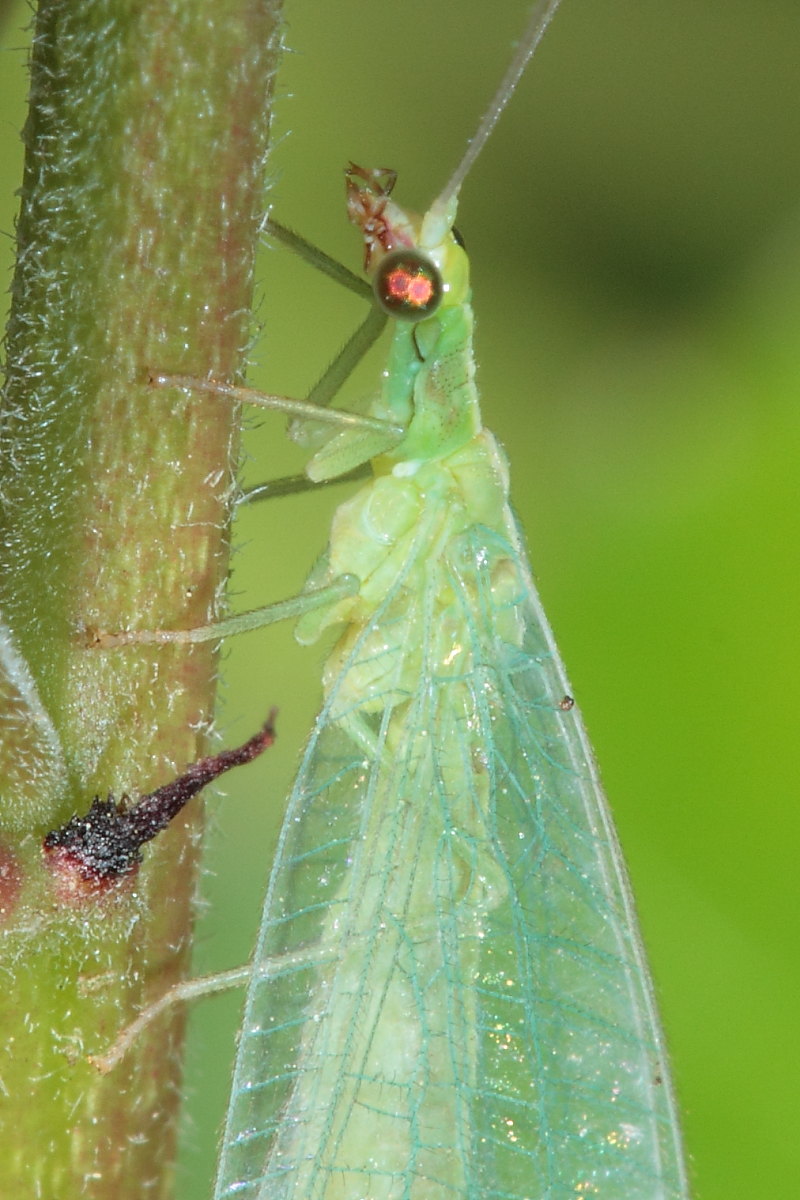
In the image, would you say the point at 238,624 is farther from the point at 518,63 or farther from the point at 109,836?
the point at 518,63

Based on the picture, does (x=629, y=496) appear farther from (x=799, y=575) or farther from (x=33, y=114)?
(x=33, y=114)

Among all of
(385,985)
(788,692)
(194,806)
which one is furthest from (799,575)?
(194,806)

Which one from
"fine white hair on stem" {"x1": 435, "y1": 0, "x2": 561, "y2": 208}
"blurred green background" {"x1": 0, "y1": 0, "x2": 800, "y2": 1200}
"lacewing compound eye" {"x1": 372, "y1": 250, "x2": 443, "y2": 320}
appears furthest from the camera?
"blurred green background" {"x1": 0, "y1": 0, "x2": 800, "y2": 1200}

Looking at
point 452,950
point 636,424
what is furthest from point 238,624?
point 636,424

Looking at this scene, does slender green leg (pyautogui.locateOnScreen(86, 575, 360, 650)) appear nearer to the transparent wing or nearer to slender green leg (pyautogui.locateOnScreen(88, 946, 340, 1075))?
the transparent wing

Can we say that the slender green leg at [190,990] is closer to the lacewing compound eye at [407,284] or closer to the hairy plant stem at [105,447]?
the hairy plant stem at [105,447]

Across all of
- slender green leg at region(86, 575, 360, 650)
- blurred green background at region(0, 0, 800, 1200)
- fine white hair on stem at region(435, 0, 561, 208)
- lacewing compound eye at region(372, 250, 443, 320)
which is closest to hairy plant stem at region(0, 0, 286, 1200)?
slender green leg at region(86, 575, 360, 650)

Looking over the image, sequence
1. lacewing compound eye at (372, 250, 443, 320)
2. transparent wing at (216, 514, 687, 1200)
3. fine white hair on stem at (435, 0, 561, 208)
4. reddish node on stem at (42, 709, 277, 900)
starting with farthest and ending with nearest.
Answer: lacewing compound eye at (372, 250, 443, 320), transparent wing at (216, 514, 687, 1200), fine white hair on stem at (435, 0, 561, 208), reddish node on stem at (42, 709, 277, 900)
